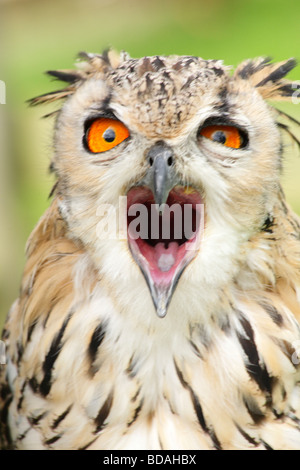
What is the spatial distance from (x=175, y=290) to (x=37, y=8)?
85.4 inches

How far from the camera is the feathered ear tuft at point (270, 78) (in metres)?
1.35

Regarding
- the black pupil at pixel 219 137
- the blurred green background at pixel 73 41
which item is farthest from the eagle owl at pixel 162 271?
the blurred green background at pixel 73 41

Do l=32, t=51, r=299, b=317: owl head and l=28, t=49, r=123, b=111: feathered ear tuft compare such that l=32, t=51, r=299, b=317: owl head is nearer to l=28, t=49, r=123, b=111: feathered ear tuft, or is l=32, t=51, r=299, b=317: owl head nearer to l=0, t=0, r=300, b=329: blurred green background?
l=28, t=49, r=123, b=111: feathered ear tuft

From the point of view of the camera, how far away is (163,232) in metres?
1.27

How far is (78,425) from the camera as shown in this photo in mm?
1400

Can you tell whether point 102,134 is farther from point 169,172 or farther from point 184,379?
point 184,379

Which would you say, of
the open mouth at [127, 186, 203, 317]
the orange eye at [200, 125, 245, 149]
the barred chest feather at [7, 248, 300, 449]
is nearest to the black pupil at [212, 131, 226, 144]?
the orange eye at [200, 125, 245, 149]

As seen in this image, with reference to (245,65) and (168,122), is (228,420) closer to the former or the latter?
(168,122)

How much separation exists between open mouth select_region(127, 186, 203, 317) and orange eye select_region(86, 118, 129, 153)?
9 centimetres

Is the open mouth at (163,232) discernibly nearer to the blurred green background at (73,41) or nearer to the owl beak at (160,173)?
the owl beak at (160,173)

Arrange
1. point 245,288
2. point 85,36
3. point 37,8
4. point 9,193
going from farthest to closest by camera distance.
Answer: point 85,36
point 37,8
point 9,193
point 245,288

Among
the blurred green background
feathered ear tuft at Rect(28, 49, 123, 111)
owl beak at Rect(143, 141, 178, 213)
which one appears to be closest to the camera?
owl beak at Rect(143, 141, 178, 213)

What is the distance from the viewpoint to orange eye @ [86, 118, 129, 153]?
3.92 ft
